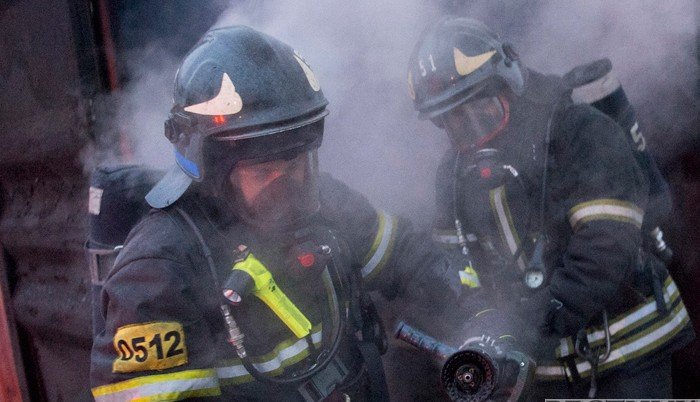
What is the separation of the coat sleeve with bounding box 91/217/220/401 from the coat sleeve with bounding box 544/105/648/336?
1.48m

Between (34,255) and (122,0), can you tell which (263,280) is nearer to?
(122,0)

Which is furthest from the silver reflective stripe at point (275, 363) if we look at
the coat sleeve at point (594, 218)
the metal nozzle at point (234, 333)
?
the coat sleeve at point (594, 218)

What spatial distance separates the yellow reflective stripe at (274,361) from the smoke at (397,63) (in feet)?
5.51

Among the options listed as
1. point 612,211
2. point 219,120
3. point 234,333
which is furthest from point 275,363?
point 612,211

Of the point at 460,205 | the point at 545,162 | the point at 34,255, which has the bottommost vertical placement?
the point at 34,255

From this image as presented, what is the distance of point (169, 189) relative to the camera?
2092mm

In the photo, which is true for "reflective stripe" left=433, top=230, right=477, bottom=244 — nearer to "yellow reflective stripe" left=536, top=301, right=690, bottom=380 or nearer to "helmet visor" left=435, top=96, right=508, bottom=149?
"helmet visor" left=435, top=96, right=508, bottom=149

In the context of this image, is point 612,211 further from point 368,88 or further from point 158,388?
point 158,388

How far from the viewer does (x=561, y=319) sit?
2590mm

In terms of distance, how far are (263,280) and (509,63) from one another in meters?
1.62

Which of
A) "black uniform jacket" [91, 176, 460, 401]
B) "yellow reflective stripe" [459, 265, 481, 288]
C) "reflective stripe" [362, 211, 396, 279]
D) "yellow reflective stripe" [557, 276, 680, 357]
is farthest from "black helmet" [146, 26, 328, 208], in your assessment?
"yellow reflective stripe" [557, 276, 680, 357]

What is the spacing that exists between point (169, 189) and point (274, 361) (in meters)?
0.66

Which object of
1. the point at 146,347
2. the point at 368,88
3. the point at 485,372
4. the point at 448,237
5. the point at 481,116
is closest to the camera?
the point at 146,347

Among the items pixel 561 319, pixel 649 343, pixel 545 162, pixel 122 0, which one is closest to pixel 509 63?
pixel 545 162
